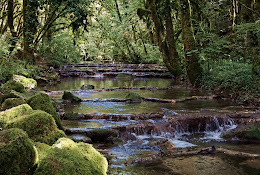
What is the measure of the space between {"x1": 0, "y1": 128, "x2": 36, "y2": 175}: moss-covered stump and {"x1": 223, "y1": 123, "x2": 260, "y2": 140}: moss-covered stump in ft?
18.0

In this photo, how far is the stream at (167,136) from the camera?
16.5ft

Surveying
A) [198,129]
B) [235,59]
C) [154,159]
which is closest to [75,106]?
[198,129]

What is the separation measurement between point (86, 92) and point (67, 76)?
1021cm

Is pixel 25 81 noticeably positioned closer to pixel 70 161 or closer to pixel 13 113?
pixel 13 113

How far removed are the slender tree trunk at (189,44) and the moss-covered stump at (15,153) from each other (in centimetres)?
1216

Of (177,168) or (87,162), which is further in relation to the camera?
(177,168)

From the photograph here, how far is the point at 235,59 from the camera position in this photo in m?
16.2

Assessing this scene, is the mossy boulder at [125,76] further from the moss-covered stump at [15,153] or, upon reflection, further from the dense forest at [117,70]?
the moss-covered stump at [15,153]

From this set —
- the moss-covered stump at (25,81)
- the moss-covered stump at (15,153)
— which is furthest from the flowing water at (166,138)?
the moss-covered stump at (25,81)

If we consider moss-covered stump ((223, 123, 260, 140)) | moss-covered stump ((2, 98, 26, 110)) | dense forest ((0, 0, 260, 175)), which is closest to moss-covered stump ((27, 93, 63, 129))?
dense forest ((0, 0, 260, 175))

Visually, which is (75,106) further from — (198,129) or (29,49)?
(29,49)

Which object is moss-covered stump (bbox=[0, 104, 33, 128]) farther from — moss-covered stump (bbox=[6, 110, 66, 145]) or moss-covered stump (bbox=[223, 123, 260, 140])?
moss-covered stump (bbox=[223, 123, 260, 140])

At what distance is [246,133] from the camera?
273 inches

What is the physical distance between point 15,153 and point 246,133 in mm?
5892
